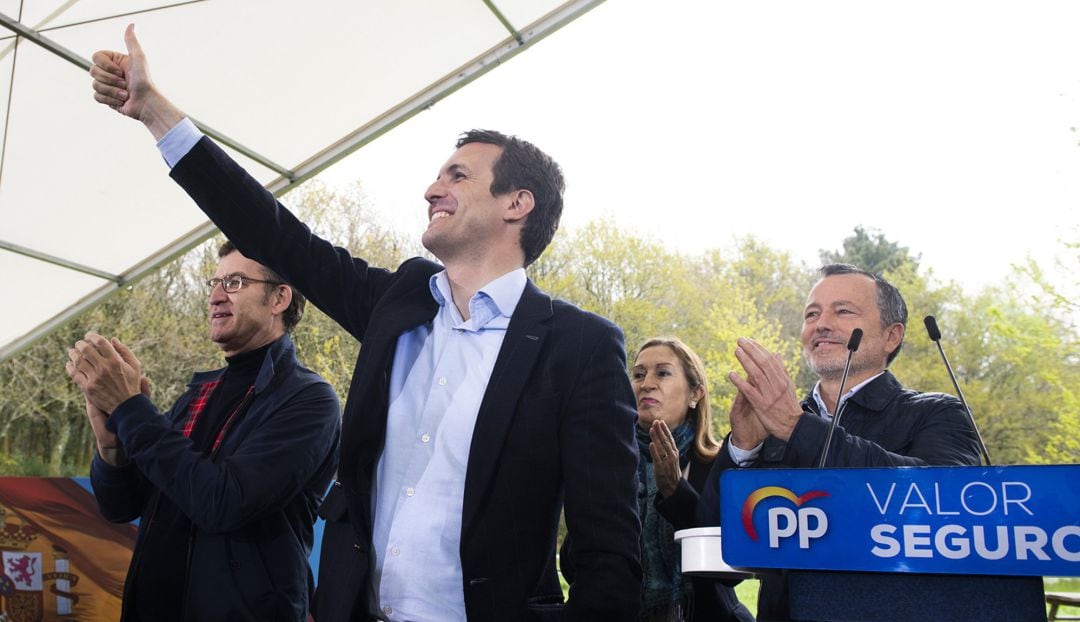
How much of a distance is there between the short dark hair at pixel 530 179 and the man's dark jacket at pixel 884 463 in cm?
84

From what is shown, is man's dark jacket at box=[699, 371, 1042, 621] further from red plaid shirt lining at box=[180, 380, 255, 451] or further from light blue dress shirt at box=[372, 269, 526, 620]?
red plaid shirt lining at box=[180, 380, 255, 451]

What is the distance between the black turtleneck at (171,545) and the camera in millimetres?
2666

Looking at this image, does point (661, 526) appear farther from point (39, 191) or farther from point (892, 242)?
point (892, 242)

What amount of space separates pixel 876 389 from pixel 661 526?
1.10 metres

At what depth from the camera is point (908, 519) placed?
158 centimetres

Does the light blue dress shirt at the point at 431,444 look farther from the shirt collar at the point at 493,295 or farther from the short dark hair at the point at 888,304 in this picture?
the short dark hair at the point at 888,304

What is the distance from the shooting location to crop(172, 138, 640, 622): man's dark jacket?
201 centimetres

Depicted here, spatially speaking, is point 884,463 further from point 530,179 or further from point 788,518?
point 530,179

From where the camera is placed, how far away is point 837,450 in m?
2.41

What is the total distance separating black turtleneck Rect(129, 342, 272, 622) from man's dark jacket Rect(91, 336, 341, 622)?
0.03 m

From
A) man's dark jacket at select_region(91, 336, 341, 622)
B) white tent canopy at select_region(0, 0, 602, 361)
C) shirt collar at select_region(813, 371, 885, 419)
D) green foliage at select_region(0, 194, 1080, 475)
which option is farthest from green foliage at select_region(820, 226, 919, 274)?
man's dark jacket at select_region(91, 336, 341, 622)

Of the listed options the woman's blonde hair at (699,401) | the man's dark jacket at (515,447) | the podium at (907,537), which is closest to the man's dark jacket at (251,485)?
the man's dark jacket at (515,447)

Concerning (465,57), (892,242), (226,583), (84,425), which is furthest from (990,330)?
(226,583)

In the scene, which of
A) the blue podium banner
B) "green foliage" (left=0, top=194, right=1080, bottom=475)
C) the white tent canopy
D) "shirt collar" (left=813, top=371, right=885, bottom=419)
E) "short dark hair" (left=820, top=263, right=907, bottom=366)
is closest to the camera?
the blue podium banner
